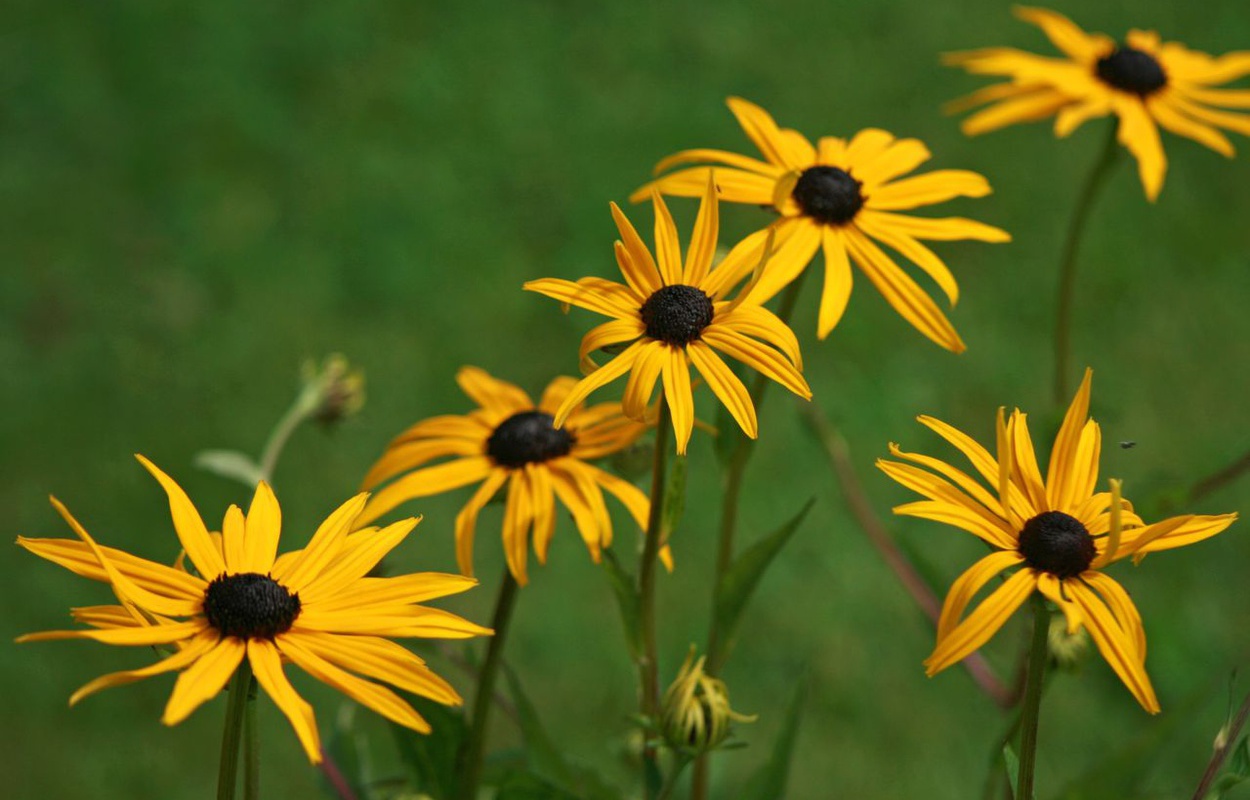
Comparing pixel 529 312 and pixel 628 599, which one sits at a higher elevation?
pixel 529 312

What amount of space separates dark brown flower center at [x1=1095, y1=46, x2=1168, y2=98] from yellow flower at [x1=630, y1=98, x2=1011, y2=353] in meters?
0.43

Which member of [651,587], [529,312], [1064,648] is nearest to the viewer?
[651,587]

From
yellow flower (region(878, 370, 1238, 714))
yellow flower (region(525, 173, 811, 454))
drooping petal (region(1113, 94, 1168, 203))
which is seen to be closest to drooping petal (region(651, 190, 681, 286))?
yellow flower (region(525, 173, 811, 454))

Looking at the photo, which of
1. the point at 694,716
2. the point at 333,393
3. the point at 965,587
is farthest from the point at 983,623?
the point at 333,393

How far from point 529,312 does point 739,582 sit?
203 cm

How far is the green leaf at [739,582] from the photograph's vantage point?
1033mm

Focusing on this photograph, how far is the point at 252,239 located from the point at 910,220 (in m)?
2.29

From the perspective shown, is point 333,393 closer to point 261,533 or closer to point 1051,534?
point 261,533

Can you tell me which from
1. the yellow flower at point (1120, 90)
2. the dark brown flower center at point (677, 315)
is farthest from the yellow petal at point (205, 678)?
the yellow flower at point (1120, 90)

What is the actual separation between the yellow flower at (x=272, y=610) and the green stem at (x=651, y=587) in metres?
0.17

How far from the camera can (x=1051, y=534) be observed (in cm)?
84

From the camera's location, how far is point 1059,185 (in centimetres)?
339

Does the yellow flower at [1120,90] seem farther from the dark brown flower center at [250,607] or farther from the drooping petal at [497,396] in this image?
the dark brown flower center at [250,607]

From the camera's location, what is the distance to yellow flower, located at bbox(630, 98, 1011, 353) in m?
1.05
